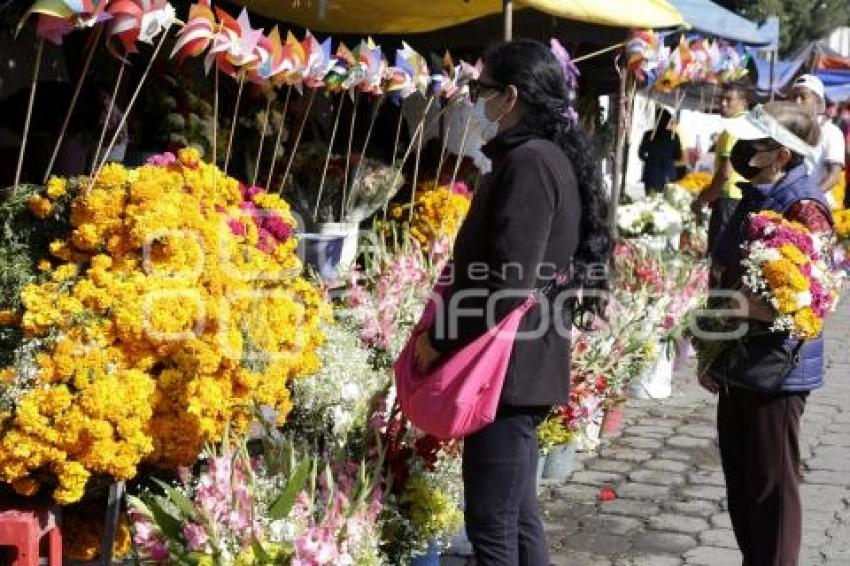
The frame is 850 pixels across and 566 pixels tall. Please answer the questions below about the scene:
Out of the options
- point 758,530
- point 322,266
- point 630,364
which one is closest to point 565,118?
point 758,530

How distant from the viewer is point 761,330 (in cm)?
376

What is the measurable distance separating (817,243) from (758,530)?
36.7 inches

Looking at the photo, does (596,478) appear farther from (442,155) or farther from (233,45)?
(233,45)

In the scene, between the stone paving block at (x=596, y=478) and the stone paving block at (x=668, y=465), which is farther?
the stone paving block at (x=668, y=465)

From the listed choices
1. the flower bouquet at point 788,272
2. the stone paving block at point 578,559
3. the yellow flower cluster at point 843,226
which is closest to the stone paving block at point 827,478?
the stone paving block at point 578,559

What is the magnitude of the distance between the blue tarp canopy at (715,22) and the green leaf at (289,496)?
21.5ft

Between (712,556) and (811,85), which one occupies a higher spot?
(811,85)

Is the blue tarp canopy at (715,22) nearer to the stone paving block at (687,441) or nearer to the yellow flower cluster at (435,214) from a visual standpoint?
the yellow flower cluster at (435,214)

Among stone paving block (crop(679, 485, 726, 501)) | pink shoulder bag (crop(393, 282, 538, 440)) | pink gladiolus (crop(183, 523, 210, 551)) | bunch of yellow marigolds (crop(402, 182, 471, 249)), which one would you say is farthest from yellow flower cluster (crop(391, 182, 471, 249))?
pink gladiolus (crop(183, 523, 210, 551))

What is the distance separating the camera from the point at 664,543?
473 centimetres

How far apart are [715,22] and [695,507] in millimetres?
5455

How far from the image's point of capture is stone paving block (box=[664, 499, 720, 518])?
5.10 metres

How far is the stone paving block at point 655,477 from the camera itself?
219 inches

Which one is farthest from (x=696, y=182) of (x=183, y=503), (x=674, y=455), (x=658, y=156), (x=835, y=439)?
(x=183, y=503)
